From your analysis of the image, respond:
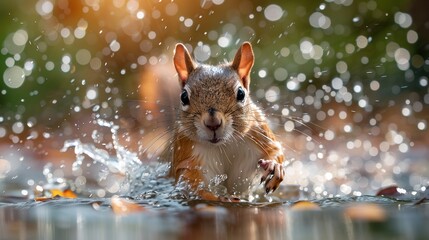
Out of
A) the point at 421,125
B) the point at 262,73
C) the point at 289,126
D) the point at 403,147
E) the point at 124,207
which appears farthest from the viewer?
the point at 262,73

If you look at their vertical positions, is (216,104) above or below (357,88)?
below

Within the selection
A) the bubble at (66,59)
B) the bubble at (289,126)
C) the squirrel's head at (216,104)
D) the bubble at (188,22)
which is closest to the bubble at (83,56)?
the bubble at (66,59)

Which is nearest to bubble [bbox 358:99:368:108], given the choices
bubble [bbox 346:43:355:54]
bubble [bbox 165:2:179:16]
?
bubble [bbox 346:43:355:54]

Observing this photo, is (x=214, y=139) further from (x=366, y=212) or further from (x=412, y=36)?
(x=412, y=36)

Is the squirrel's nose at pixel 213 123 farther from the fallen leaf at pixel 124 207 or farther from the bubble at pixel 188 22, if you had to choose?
the bubble at pixel 188 22

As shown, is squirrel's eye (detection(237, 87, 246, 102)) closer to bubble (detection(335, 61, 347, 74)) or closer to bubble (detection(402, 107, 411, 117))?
bubble (detection(335, 61, 347, 74))

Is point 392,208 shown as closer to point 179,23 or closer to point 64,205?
point 64,205

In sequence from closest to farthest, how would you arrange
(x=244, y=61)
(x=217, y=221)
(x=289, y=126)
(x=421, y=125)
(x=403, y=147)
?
(x=217, y=221) < (x=244, y=61) < (x=403, y=147) < (x=289, y=126) < (x=421, y=125)

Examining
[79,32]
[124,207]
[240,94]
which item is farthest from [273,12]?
[124,207]
